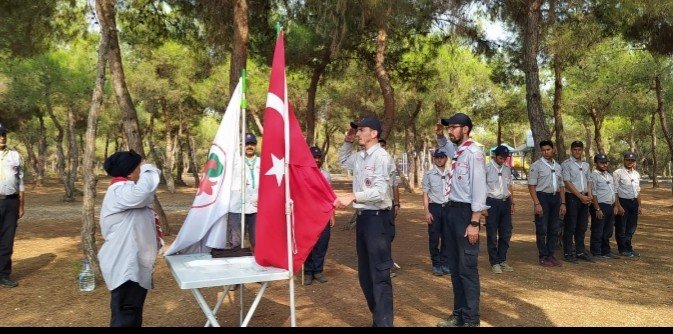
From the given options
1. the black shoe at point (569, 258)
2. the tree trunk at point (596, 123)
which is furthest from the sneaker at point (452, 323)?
the tree trunk at point (596, 123)

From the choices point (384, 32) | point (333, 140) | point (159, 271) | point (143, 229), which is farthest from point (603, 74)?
point (333, 140)

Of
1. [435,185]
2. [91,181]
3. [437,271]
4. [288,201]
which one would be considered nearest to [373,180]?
[288,201]

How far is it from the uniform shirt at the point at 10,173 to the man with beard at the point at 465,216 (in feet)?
18.3

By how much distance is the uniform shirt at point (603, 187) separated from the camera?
27.7 ft

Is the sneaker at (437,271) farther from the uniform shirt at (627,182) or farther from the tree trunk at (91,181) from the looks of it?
the tree trunk at (91,181)

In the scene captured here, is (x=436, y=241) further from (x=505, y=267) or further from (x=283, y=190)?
(x=283, y=190)

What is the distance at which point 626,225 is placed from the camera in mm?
8812

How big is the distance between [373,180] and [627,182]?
20.9ft

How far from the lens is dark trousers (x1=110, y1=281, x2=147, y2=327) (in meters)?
3.60

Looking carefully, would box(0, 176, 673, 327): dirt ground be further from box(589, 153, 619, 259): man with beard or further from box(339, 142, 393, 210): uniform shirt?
box(339, 142, 393, 210): uniform shirt

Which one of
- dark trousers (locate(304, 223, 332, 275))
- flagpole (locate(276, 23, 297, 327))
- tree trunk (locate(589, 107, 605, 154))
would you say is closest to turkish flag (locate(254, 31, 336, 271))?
flagpole (locate(276, 23, 297, 327))

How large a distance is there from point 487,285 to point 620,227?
379cm

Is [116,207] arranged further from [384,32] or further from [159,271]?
[384,32]

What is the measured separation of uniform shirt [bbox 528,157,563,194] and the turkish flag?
4977mm
